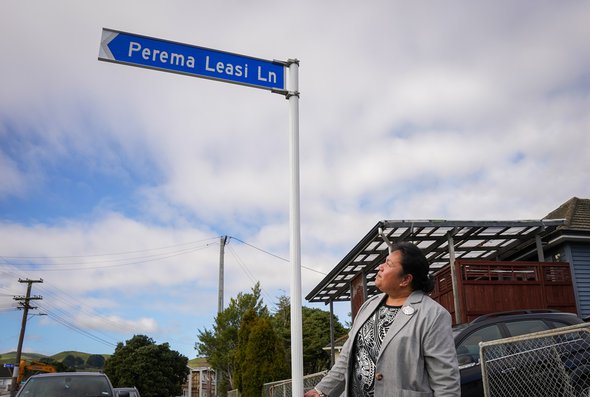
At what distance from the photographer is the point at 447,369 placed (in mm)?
2674

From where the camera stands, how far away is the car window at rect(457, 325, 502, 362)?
272 inches

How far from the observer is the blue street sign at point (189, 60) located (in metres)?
5.22

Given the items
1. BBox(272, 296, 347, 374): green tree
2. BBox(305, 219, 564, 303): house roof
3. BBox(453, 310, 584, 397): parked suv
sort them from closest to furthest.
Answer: BBox(453, 310, 584, 397): parked suv
BBox(305, 219, 564, 303): house roof
BBox(272, 296, 347, 374): green tree

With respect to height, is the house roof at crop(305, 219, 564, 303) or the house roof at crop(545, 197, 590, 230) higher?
the house roof at crop(545, 197, 590, 230)

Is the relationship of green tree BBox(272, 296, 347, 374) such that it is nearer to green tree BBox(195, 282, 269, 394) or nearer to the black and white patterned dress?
green tree BBox(195, 282, 269, 394)

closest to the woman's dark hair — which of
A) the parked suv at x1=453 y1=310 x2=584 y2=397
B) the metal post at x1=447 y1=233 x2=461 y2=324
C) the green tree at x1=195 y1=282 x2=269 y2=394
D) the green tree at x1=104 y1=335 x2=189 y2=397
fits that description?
the parked suv at x1=453 y1=310 x2=584 y2=397

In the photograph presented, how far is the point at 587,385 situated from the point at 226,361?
25.7m

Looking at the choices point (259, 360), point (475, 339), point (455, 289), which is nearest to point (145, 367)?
point (259, 360)

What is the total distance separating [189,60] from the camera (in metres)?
5.45

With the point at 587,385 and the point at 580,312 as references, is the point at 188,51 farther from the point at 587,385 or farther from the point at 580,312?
the point at 580,312

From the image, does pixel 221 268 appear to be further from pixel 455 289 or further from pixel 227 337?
pixel 455 289

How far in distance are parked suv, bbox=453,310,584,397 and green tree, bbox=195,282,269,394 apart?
22574 millimetres

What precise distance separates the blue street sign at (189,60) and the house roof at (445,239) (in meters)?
7.04

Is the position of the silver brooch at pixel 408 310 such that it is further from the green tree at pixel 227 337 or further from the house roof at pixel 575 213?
the green tree at pixel 227 337
